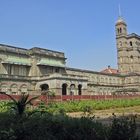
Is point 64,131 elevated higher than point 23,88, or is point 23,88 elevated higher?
point 23,88

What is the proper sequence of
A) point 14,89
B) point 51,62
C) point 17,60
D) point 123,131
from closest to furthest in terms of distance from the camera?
point 123,131 < point 14,89 < point 17,60 < point 51,62

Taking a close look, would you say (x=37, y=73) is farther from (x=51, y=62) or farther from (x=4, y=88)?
(x=4, y=88)

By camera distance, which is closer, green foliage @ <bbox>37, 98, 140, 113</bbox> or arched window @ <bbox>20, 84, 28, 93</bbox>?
green foliage @ <bbox>37, 98, 140, 113</bbox>

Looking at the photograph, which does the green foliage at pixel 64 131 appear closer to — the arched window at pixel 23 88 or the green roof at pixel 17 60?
the green roof at pixel 17 60

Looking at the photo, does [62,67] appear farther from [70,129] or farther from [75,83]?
[70,129]

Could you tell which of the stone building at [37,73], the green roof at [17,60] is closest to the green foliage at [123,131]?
the stone building at [37,73]

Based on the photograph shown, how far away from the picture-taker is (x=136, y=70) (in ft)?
319

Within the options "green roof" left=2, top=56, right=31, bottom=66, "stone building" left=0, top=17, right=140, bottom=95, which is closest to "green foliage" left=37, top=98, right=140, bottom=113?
"stone building" left=0, top=17, right=140, bottom=95

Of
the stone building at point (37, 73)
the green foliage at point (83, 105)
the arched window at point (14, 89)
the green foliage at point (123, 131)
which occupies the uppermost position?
the stone building at point (37, 73)

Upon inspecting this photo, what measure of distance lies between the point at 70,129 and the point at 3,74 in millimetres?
48033

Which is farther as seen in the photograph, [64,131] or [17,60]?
[17,60]

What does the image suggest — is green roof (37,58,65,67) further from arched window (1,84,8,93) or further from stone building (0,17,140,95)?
arched window (1,84,8,93)

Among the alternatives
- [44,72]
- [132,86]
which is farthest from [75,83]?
[132,86]

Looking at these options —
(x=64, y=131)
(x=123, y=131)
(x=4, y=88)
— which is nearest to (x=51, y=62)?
(x=4, y=88)
